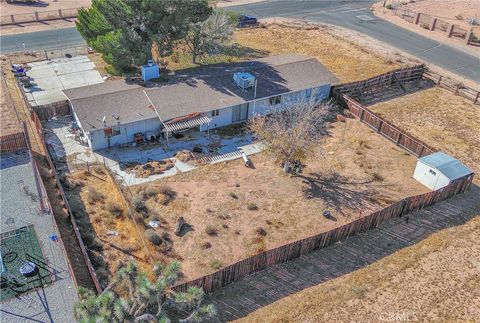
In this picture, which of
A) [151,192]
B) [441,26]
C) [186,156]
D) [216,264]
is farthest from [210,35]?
[441,26]

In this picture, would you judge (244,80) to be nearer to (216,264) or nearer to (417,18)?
(216,264)

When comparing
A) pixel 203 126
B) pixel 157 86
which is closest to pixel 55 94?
pixel 157 86

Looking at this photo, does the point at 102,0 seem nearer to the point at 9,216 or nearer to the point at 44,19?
the point at 9,216

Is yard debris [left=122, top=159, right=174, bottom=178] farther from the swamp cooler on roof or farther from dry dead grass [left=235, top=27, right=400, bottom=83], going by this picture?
dry dead grass [left=235, top=27, right=400, bottom=83]

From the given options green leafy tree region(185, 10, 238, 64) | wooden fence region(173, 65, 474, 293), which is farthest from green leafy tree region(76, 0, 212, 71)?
wooden fence region(173, 65, 474, 293)

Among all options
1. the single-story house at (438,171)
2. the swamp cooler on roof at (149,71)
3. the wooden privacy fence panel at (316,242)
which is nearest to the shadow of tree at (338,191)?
the wooden privacy fence panel at (316,242)
